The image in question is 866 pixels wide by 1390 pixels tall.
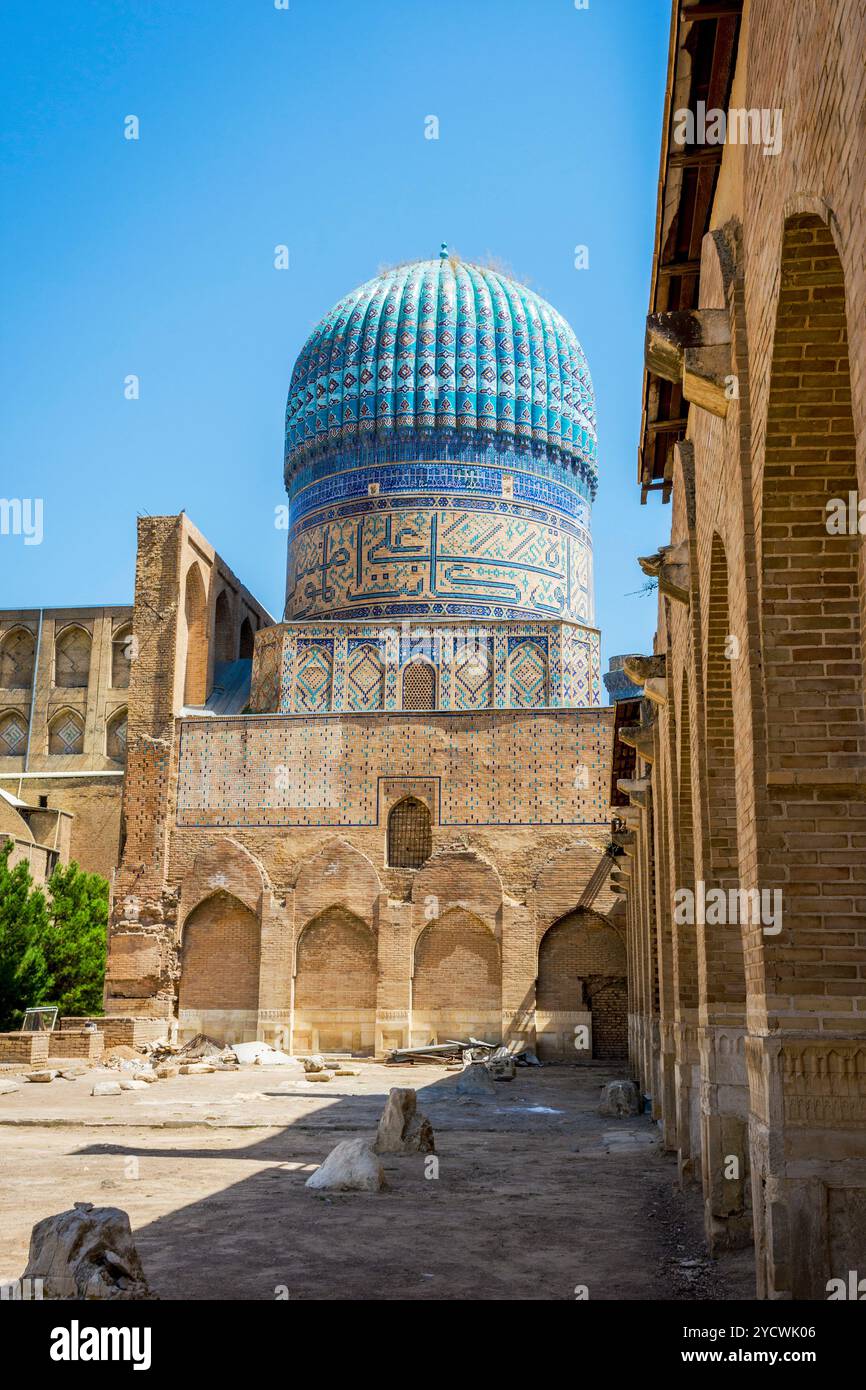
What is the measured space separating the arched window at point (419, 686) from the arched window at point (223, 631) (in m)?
5.14

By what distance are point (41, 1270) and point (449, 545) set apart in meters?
25.0

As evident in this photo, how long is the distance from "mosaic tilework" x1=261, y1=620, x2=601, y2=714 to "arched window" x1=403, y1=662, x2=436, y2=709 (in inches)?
5.2

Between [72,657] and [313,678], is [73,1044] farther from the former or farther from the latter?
[72,657]

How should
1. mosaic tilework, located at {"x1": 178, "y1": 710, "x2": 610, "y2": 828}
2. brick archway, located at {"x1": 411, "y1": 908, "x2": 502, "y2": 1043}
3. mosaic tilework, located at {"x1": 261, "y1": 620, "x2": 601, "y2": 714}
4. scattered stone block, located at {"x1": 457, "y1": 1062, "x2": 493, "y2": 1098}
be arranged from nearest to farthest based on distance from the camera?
1. scattered stone block, located at {"x1": 457, "y1": 1062, "x2": 493, "y2": 1098}
2. brick archway, located at {"x1": 411, "y1": 908, "x2": 502, "y2": 1043}
3. mosaic tilework, located at {"x1": 178, "y1": 710, "x2": 610, "y2": 828}
4. mosaic tilework, located at {"x1": 261, "y1": 620, "x2": 601, "y2": 714}

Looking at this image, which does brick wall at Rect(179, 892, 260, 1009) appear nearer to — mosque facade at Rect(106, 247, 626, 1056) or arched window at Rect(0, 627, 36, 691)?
mosque facade at Rect(106, 247, 626, 1056)

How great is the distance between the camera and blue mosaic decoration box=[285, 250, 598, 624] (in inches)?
1142

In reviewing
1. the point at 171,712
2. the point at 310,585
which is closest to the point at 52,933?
the point at 171,712

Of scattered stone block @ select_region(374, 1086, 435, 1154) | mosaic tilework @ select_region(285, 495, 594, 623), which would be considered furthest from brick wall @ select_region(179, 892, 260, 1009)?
scattered stone block @ select_region(374, 1086, 435, 1154)

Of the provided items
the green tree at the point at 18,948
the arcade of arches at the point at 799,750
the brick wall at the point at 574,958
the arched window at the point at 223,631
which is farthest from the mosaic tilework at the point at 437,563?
the arcade of arches at the point at 799,750

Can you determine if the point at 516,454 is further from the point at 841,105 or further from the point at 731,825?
the point at 841,105

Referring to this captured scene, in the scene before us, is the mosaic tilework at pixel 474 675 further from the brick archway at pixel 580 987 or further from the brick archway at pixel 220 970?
the brick archway at pixel 220 970

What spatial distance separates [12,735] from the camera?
33.2 meters
